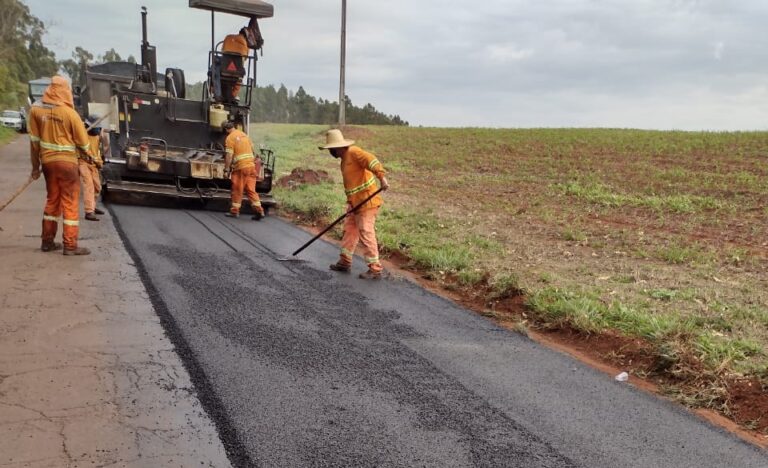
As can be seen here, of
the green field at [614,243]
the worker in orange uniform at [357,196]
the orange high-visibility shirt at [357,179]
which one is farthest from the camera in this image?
the orange high-visibility shirt at [357,179]

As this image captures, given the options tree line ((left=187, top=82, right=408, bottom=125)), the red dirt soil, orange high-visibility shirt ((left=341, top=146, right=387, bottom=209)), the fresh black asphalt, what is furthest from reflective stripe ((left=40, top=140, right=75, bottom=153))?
tree line ((left=187, top=82, right=408, bottom=125))

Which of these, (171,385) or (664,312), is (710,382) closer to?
(664,312)

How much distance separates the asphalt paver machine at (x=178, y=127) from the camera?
9.41 m

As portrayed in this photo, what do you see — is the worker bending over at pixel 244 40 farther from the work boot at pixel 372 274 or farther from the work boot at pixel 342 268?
the work boot at pixel 372 274

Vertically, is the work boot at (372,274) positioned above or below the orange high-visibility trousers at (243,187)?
below

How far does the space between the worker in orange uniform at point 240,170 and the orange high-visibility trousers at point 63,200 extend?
3183mm

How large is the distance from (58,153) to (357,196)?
301cm

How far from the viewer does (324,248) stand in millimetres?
7621

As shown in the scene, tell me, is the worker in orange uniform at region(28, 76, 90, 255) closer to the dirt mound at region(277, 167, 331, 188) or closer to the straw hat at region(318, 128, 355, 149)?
the straw hat at region(318, 128, 355, 149)

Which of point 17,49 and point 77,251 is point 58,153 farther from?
point 17,49

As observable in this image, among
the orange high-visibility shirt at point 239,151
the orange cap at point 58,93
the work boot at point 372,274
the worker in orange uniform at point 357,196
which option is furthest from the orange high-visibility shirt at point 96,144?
the work boot at point 372,274

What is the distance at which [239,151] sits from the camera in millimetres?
9148

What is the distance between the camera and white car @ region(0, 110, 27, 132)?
28.0 meters

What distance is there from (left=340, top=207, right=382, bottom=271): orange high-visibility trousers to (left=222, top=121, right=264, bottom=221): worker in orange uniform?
315 cm
